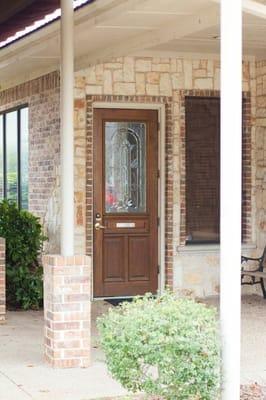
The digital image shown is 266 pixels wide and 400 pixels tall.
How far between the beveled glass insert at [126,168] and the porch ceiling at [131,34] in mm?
1075

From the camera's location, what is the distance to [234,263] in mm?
5352

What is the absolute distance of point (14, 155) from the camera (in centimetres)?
1380

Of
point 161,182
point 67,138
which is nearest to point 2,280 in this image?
point 67,138

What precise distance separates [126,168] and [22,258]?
72.8 inches

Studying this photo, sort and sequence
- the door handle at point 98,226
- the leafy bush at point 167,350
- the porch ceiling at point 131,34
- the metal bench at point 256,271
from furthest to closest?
1. the metal bench at point 256,271
2. the door handle at point 98,226
3. the porch ceiling at point 131,34
4. the leafy bush at point 167,350

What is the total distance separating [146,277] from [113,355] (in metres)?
6.44

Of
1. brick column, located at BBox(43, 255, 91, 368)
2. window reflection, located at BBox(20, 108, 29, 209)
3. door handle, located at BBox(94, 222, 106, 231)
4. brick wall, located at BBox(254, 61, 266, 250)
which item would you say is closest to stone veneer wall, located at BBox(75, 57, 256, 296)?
door handle, located at BBox(94, 222, 106, 231)

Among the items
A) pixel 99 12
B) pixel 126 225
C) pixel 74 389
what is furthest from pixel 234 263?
pixel 126 225

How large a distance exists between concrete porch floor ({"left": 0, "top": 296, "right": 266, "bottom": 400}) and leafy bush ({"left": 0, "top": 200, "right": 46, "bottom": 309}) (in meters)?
0.96

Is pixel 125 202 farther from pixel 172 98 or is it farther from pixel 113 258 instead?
pixel 172 98

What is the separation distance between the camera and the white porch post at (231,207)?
534 cm

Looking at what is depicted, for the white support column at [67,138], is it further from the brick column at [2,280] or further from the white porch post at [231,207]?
the white porch post at [231,207]

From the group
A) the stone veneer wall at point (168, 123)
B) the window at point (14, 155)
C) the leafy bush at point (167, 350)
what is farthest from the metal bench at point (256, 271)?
the leafy bush at point (167, 350)

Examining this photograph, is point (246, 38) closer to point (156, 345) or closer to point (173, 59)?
point (173, 59)
